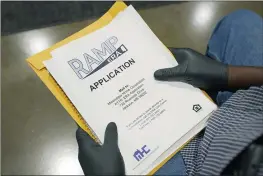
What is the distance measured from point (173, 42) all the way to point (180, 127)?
64cm

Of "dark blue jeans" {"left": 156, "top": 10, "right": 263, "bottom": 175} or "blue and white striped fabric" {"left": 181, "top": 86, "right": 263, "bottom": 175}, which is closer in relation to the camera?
"blue and white striped fabric" {"left": 181, "top": 86, "right": 263, "bottom": 175}

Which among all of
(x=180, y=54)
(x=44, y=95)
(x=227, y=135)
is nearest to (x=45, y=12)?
(x=44, y=95)

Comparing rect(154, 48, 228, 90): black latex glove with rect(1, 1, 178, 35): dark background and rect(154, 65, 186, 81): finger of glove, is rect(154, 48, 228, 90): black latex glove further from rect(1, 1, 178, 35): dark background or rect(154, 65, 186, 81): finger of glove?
rect(1, 1, 178, 35): dark background

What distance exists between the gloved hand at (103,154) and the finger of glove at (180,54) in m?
0.22

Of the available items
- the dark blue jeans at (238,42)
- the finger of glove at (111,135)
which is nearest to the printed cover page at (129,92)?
the finger of glove at (111,135)

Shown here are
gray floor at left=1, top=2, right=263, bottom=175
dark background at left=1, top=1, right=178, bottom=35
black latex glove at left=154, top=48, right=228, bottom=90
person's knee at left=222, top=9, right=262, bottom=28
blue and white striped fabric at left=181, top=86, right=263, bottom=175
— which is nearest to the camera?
blue and white striped fabric at left=181, top=86, right=263, bottom=175

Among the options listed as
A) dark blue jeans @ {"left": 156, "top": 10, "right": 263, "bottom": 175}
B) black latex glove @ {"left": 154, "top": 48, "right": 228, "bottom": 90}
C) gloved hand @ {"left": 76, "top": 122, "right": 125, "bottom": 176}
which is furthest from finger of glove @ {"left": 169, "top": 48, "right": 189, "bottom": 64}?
gloved hand @ {"left": 76, "top": 122, "right": 125, "bottom": 176}

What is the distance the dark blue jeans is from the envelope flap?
0.90ft

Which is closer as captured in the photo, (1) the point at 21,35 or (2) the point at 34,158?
(2) the point at 34,158

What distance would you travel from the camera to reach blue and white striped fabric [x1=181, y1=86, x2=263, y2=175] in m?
0.56

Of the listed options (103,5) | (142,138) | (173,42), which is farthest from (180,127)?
(103,5)

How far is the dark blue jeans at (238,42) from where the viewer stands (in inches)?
29.9

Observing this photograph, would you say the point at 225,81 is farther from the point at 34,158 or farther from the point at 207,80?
the point at 34,158

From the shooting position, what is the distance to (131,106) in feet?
2.11
